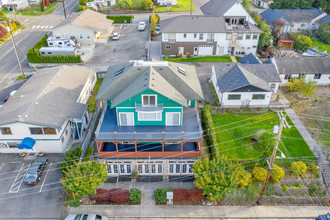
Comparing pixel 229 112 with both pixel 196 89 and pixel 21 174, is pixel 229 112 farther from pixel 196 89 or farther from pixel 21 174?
pixel 21 174

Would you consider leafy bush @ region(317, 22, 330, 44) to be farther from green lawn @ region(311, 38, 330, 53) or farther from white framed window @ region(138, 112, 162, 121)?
white framed window @ region(138, 112, 162, 121)

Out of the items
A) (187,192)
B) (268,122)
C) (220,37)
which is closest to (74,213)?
(187,192)

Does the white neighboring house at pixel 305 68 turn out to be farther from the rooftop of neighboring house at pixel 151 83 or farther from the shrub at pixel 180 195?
the shrub at pixel 180 195

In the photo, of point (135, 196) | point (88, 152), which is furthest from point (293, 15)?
point (135, 196)

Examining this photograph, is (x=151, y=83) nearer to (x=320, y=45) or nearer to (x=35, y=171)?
(x=35, y=171)

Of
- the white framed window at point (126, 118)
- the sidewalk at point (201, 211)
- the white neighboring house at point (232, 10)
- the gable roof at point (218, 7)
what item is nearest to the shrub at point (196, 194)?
the sidewalk at point (201, 211)

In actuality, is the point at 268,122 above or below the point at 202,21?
below

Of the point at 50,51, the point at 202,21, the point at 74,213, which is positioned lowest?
the point at 74,213
